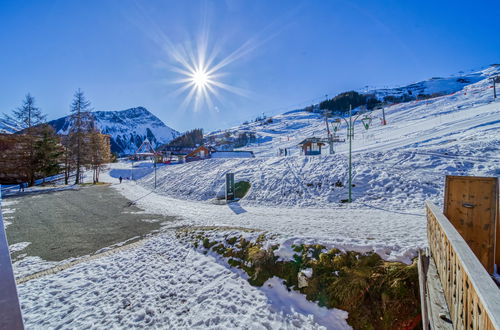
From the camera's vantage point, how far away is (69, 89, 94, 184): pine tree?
119ft

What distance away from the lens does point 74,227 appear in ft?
41.5

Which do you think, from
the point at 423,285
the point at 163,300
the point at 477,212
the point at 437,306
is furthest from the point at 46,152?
the point at 477,212

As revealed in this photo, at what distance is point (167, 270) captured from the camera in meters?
7.64

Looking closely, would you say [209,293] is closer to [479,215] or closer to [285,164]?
[479,215]

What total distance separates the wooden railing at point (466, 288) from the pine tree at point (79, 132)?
Result: 4523cm

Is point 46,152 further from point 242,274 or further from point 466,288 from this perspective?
point 466,288

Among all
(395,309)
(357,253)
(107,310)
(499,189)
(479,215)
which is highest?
(499,189)

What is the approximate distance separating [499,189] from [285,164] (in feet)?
64.8

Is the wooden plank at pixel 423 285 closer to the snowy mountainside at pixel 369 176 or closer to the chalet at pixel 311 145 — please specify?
the snowy mountainside at pixel 369 176

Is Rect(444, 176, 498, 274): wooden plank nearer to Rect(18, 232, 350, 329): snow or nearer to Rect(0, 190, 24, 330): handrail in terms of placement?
Rect(18, 232, 350, 329): snow

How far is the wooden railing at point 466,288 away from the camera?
6.35ft

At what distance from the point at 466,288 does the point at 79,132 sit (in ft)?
152

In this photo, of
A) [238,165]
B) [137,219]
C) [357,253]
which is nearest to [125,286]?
[357,253]

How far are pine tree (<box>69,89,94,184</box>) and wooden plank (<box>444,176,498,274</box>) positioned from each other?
4530 centimetres
